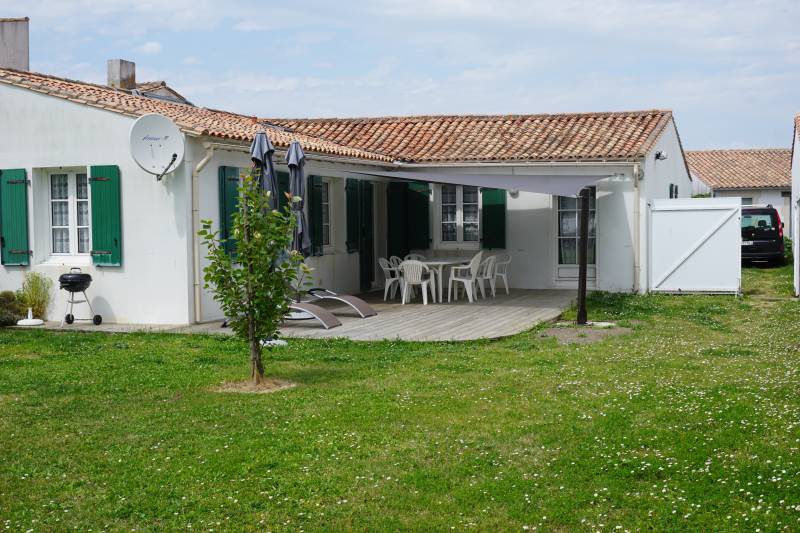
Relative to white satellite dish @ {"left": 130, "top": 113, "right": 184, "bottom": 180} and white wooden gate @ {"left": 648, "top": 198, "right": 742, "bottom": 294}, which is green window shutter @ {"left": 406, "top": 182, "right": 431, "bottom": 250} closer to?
white wooden gate @ {"left": 648, "top": 198, "right": 742, "bottom": 294}

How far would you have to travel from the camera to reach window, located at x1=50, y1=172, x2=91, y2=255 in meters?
13.0

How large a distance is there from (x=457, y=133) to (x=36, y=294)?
381 inches

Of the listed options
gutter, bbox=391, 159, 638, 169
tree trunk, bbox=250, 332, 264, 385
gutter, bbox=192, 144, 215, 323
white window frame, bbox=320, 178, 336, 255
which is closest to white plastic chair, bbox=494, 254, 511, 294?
gutter, bbox=391, 159, 638, 169

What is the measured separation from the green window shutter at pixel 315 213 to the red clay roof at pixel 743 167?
85.6 ft

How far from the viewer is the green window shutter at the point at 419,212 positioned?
59.9 feet

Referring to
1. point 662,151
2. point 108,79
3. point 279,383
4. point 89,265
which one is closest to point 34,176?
point 89,265

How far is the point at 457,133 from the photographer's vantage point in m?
19.3

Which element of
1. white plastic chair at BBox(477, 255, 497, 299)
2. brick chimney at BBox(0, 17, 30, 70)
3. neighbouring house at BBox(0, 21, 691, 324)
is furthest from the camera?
white plastic chair at BBox(477, 255, 497, 299)

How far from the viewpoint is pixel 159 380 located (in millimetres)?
8266

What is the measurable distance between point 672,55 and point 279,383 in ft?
34.0

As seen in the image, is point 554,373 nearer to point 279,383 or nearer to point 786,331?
point 279,383

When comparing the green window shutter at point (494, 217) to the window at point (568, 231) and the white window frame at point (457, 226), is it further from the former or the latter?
the window at point (568, 231)

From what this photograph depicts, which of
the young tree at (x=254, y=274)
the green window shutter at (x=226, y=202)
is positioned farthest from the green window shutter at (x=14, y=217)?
the young tree at (x=254, y=274)

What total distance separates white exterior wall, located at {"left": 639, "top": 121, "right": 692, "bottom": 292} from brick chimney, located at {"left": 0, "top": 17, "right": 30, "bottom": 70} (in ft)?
36.4
